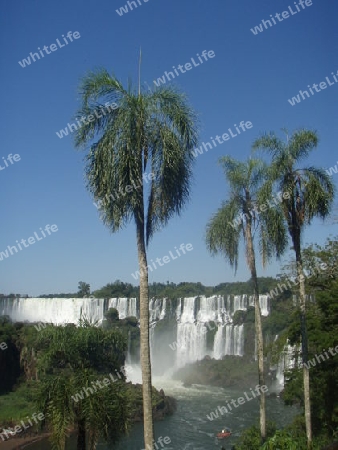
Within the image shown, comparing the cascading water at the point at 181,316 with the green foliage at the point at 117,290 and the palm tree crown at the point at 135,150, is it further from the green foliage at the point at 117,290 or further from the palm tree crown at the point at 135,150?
the palm tree crown at the point at 135,150

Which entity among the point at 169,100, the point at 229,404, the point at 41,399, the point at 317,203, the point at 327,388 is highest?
the point at 169,100

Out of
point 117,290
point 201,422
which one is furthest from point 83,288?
point 201,422

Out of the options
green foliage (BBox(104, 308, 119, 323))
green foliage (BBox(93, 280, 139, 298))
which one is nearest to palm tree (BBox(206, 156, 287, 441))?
green foliage (BBox(104, 308, 119, 323))

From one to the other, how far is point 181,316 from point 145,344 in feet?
164

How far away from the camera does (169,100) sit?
638cm

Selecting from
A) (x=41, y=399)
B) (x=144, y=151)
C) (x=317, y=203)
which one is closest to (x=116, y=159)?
(x=144, y=151)

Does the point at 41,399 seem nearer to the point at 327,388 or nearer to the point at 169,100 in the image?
the point at 169,100

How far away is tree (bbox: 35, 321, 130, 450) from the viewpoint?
6.36 m

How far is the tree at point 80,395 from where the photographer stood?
6.36 m

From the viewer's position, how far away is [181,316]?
55.3 metres

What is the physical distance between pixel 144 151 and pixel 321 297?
9642mm

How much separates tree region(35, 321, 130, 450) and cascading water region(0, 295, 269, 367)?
4345 centimetres

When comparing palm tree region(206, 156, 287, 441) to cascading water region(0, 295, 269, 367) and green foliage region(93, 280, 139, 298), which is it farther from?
green foliage region(93, 280, 139, 298)

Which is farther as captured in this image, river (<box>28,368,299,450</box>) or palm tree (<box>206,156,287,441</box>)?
river (<box>28,368,299,450</box>)
